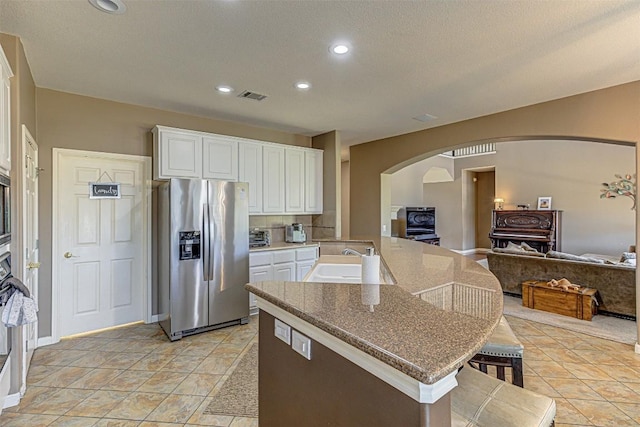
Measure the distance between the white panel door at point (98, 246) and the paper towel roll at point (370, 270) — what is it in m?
3.25

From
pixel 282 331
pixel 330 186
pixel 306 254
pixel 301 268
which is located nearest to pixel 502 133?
pixel 330 186

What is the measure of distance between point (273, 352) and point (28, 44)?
2.91 m

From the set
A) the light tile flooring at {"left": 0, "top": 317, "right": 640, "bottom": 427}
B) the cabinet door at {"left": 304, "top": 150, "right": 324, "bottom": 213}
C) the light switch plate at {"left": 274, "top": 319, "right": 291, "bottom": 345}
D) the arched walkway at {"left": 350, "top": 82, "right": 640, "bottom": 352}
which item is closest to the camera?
the light switch plate at {"left": 274, "top": 319, "right": 291, "bottom": 345}

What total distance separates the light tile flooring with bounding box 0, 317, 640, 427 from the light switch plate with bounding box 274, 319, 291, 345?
3.66 ft

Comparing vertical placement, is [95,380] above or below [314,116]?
below

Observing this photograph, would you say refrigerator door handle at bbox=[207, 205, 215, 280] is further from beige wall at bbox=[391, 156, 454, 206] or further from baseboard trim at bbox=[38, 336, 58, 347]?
beige wall at bbox=[391, 156, 454, 206]

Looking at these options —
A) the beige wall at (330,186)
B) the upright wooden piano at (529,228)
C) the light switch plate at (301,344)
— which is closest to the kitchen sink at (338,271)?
the light switch plate at (301,344)

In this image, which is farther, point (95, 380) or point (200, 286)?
point (200, 286)

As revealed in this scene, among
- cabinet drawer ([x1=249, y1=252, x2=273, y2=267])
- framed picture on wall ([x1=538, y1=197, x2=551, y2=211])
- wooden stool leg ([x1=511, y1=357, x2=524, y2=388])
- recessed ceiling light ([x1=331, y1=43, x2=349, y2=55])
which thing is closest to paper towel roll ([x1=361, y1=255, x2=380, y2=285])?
wooden stool leg ([x1=511, y1=357, x2=524, y2=388])

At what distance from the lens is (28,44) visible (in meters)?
2.47

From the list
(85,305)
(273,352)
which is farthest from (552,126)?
(85,305)

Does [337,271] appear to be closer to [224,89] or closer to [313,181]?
[224,89]

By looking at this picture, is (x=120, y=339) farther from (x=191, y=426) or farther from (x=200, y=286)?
(x=191, y=426)

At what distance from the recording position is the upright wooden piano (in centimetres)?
805
